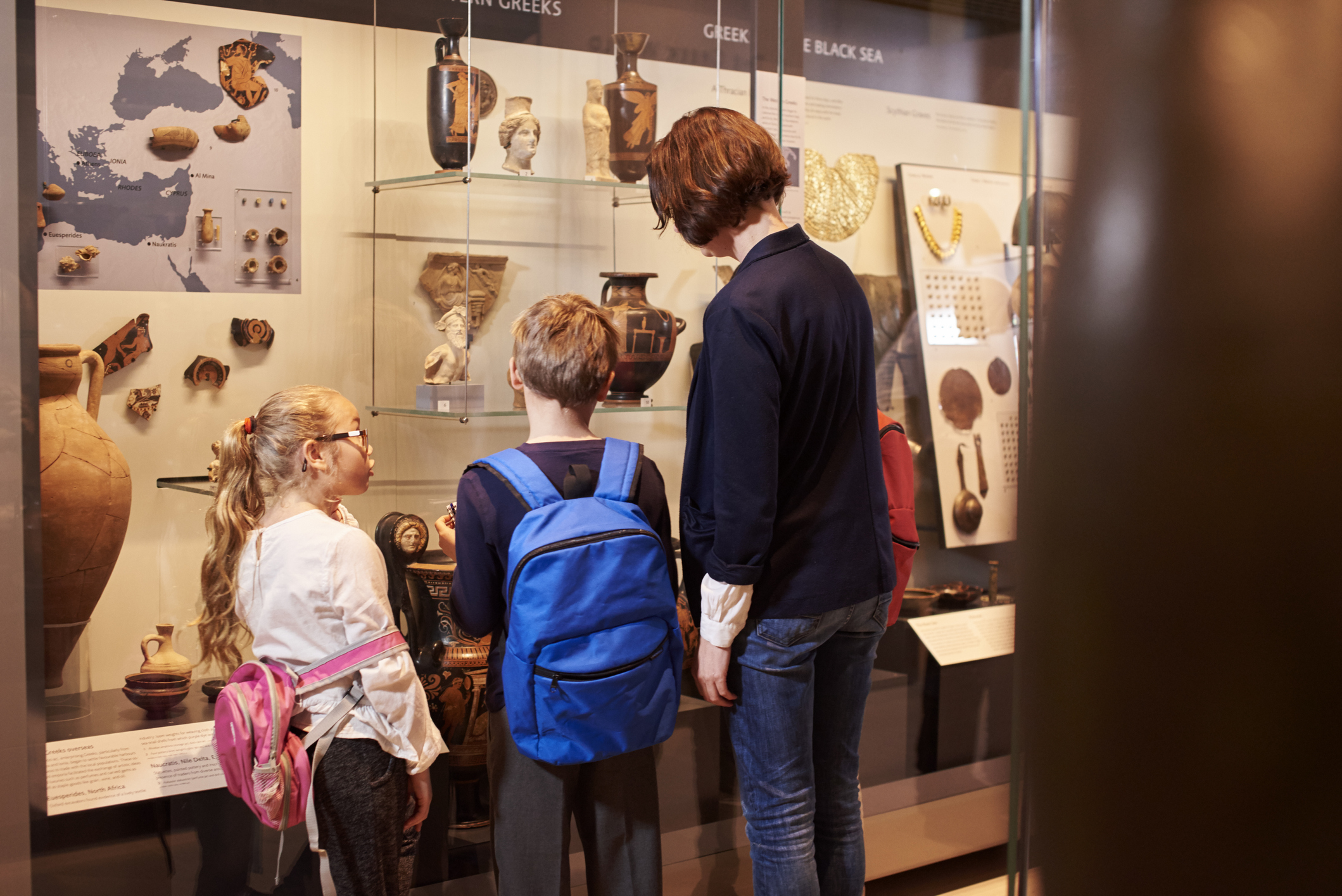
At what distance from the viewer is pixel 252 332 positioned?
90.6 inches

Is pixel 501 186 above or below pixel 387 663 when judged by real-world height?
above

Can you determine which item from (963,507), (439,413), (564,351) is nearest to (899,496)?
(564,351)

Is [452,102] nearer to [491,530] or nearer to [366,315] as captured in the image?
[366,315]

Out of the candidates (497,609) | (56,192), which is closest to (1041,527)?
(497,609)

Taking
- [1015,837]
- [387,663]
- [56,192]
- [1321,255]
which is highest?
[56,192]

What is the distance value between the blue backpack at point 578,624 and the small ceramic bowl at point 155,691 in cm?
80

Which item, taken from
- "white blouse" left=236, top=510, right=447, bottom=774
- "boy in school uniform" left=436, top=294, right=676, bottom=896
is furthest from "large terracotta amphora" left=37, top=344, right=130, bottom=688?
"boy in school uniform" left=436, top=294, right=676, bottom=896

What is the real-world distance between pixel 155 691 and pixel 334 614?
0.64 meters

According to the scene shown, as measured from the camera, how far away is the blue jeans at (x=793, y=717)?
170cm

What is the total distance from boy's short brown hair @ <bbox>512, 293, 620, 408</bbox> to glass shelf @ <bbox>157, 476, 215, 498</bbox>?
2.72 feet

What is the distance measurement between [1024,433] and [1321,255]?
0.17 ft

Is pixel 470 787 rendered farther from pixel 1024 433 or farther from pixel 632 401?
pixel 1024 433

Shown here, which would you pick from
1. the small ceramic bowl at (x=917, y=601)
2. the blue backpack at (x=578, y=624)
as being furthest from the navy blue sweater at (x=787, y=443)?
the small ceramic bowl at (x=917, y=601)

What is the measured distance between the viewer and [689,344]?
2898 mm
